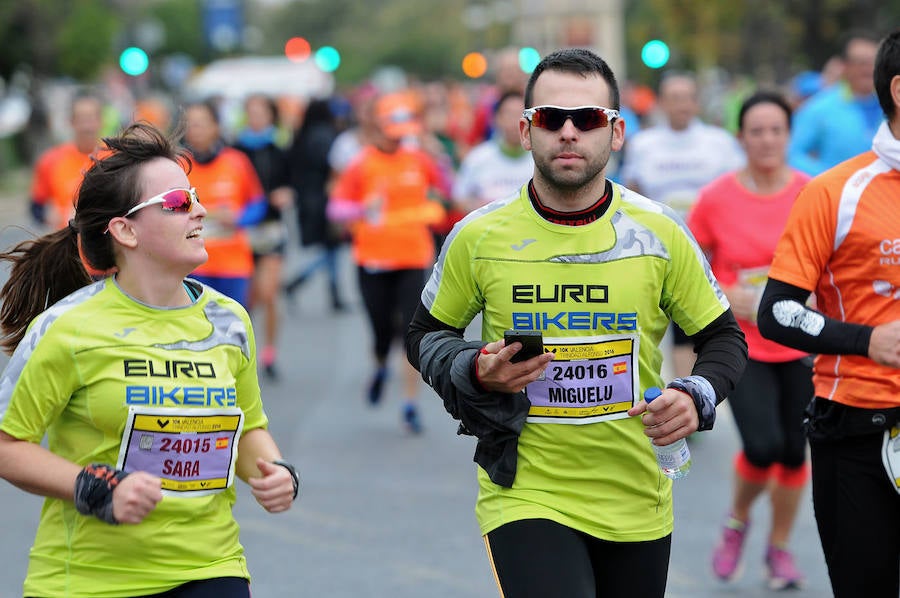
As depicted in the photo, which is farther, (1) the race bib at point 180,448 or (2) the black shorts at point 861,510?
(2) the black shorts at point 861,510

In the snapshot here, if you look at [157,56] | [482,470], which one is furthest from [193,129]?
→ [157,56]

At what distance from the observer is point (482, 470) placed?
169 inches

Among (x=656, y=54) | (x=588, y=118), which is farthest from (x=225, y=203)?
(x=588, y=118)

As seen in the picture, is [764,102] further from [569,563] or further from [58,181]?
[58,181]

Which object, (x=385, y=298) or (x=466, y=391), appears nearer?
(x=466, y=391)

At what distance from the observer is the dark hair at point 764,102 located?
7.07m

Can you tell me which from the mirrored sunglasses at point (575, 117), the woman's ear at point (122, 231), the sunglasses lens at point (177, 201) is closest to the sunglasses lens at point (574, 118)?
the mirrored sunglasses at point (575, 117)

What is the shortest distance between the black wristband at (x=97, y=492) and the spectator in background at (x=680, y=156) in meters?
6.87

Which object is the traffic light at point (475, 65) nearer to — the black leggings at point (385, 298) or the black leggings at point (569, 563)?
the black leggings at point (385, 298)

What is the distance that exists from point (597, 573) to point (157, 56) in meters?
88.7

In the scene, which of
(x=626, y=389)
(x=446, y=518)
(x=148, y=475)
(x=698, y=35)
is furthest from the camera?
(x=698, y=35)

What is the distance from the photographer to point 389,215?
10.8 m

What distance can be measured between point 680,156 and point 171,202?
6684 millimetres

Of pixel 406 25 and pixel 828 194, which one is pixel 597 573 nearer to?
pixel 828 194
